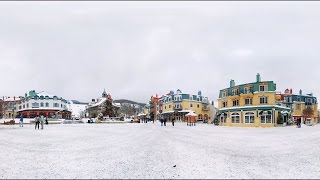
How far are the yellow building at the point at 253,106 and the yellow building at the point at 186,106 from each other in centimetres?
2765

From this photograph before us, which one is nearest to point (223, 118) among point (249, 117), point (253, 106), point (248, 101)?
point (249, 117)

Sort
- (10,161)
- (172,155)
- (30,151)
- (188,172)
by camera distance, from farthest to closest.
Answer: (30,151) < (172,155) < (10,161) < (188,172)

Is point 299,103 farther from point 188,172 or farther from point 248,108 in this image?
point 188,172

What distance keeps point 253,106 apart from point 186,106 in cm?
3500

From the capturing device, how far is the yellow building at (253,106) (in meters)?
42.8

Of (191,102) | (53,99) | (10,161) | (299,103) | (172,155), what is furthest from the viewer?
(53,99)

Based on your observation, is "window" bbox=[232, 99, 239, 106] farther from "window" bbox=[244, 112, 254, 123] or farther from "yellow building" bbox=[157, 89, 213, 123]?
"yellow building" bbox=[157, 89, 213, 123]

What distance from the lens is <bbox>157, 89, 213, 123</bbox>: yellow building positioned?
78312 millimetres

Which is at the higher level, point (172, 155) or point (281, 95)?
point (281, 95)

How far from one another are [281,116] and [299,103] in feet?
104

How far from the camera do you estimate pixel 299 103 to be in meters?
69.9

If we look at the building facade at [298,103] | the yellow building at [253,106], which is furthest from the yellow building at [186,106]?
the yellow building at [253,106]

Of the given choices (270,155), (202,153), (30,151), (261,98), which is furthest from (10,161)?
(261,98)

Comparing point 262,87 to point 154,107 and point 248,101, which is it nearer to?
point 248,101
